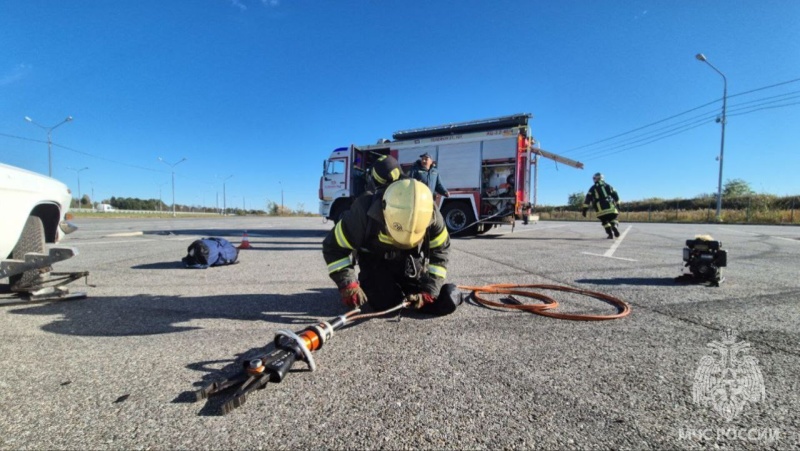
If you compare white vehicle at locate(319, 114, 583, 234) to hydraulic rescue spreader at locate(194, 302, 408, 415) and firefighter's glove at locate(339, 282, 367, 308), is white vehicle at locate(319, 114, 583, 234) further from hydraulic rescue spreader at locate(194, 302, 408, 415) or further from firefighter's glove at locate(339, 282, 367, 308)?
hydraulic rescue spreader at locate(194, 302, 408, 415)

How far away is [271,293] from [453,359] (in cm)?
227

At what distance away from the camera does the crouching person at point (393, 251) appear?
8.09 feet

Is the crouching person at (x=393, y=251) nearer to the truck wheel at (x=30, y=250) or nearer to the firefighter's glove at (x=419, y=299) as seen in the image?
the firefighter's glove at (x=419, y=299)

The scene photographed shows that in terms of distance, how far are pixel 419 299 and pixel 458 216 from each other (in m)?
8.71

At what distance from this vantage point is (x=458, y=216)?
1124cm

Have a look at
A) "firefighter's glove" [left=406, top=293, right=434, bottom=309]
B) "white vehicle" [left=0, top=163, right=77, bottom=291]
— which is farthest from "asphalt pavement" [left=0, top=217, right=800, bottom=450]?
"white vehicle" [left=0, top=163, right=77, bottom=291]

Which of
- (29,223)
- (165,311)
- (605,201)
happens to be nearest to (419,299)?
(165,311)

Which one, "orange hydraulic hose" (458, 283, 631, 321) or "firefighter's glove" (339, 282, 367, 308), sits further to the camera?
"orange hydraulic hose" (458, 283, 631, 321)

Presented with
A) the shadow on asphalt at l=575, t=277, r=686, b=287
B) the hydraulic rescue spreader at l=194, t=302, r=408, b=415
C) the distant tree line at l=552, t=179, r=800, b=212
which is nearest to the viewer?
the hydraulic rescue spreader at l=194, t=302, r=408, b=415

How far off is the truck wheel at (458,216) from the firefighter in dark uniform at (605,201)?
3305 mm

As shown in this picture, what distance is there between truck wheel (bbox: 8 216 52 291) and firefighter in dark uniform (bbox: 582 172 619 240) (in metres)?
10.5

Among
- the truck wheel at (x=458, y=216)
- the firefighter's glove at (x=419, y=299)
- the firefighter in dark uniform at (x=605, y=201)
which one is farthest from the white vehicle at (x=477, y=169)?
the firefighter's glove at (x=419, y=299)

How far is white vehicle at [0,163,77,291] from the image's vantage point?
2.62 m

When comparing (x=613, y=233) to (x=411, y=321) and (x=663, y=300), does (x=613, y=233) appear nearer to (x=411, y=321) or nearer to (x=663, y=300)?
(x=663, y=300)
